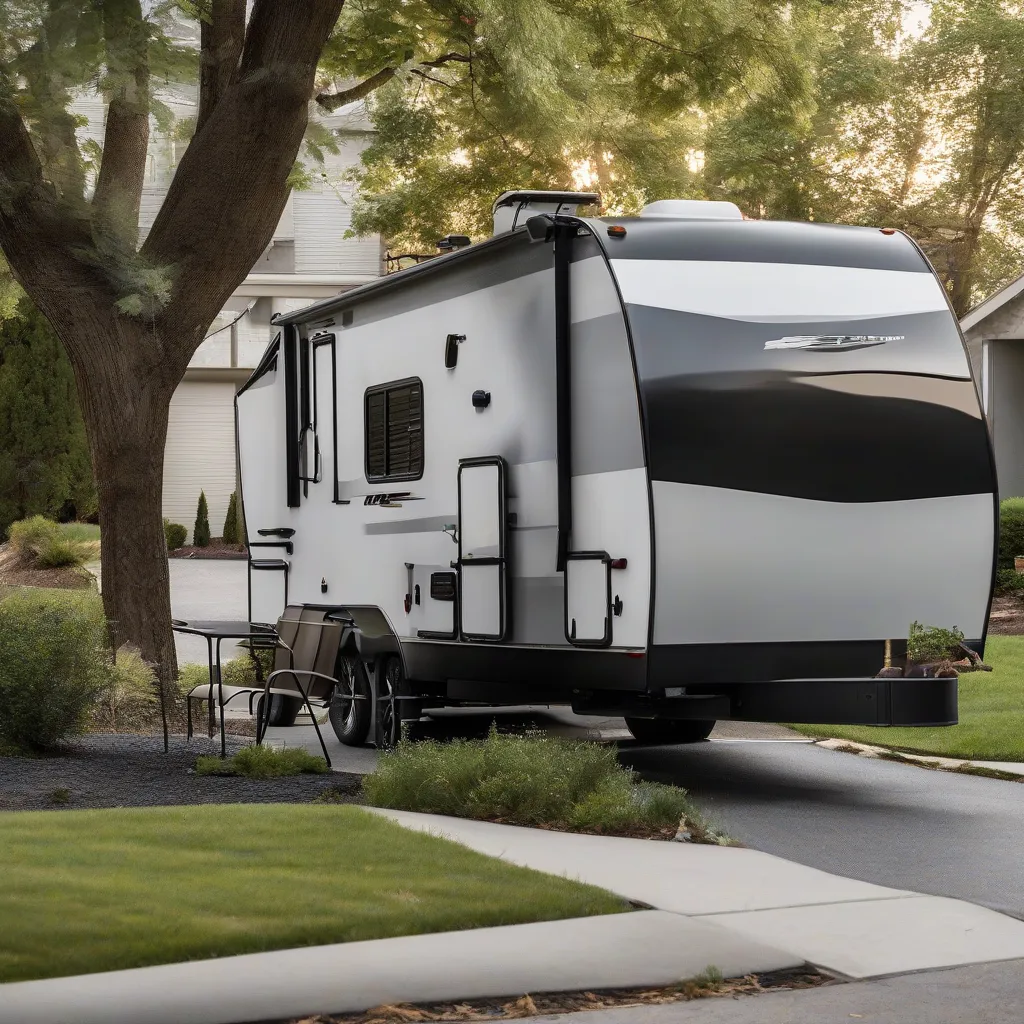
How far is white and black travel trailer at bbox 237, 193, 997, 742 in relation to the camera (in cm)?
941

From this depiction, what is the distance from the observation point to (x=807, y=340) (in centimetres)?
976

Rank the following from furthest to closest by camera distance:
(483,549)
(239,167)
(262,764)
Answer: (239,167), (483,549), (262,764)

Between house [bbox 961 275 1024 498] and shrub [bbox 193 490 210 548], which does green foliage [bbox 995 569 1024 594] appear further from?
shrub [bbox 193 490 210 548]

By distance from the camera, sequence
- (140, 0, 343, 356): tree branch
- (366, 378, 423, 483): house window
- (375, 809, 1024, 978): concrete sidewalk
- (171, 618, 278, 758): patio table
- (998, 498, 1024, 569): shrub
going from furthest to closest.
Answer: (998, 498, 1024, 569): shrub, (140, 0, 343, 356): tree branch, (366, 378, 423, 483): house window, (171, 618, 278, 758): patio table, (375, 809, 1024, 978): concrete sidewalk

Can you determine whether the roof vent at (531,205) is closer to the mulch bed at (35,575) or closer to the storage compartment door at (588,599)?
the storage compartment door at (588,599)

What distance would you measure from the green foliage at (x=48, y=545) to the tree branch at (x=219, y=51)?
15441 millimetres

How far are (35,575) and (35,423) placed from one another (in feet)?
16.0

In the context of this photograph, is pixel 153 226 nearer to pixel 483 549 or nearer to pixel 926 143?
pixel 483 549

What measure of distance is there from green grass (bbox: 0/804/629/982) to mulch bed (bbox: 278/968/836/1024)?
0.65 metres

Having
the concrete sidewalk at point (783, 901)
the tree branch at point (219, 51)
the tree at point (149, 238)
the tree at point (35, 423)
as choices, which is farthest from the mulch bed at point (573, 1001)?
the tree at point (35, 423)

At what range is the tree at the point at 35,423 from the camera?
31734 mm

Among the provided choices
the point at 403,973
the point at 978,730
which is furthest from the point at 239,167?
the point at 403,973

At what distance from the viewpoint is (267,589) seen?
14.4 metres

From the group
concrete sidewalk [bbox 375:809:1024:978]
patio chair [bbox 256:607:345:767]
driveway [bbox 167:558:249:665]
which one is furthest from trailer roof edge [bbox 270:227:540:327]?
driveway [bbox 167:558:249:665]
